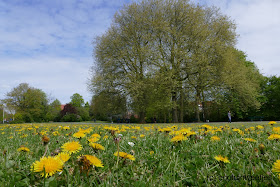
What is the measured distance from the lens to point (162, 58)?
70.6 ft

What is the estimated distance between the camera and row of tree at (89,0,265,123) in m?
20.6

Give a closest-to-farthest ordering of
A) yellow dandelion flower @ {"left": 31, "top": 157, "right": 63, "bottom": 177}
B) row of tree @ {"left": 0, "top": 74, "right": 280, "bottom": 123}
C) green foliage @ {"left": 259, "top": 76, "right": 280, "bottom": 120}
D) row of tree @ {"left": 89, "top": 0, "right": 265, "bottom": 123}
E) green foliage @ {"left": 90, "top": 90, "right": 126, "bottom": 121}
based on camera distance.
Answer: yellow dandelion flower @ {"left": 31, "top": 157, "right": 63, "bottom": 177} < row of tree @ {"left": 89, "top": 0, "right": 265, "bottom": 123} < green foliage @ {"left": 90, "top": 90, "right": 126, "bottom": 121} < row of tree @ {"left": 0, "top": 74, "right": 280, "bottom": 123} < green foliage @ {"left": 259, "top": 76, "right": 280, "bottom": 120}

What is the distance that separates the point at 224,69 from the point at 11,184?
22741mm

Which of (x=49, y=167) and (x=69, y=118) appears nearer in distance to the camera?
(x=49, y=167)

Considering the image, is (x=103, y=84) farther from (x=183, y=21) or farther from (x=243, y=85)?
(x=243, y=85)

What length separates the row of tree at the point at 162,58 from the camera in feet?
67.7

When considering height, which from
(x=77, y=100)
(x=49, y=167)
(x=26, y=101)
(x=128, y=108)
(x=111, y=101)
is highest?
(x=77, y=100)

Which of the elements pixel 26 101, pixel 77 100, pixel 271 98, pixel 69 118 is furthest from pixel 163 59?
pixel 77 100

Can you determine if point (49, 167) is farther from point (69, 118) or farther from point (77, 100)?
point (77, 100)

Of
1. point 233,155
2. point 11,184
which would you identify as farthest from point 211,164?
point 11,184

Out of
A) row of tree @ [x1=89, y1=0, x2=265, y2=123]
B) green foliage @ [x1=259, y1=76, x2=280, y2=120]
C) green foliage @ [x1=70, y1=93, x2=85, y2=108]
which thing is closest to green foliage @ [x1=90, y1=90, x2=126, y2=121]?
row of tree @ [x1=89, y1=0, x2=265, y2=123]

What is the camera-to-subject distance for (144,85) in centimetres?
2050

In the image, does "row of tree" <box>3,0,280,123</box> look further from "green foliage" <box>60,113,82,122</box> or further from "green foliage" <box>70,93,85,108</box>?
"green foliage" <box>70,93,85,108</box>

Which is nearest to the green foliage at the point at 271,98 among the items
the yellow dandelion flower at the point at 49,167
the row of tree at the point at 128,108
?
the row of tree at the point at 128,108
